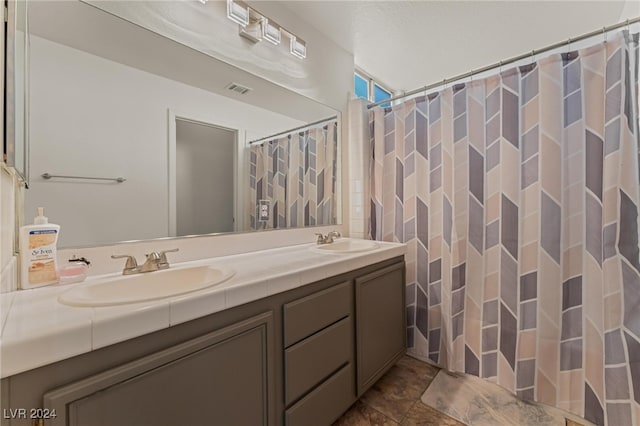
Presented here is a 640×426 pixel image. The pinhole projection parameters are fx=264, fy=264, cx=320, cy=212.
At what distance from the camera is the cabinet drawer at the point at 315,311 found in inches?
40.5

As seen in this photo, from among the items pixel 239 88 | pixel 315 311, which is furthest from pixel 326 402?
pixel 239 88

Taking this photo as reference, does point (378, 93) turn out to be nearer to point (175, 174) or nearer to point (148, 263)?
point (175, 174)

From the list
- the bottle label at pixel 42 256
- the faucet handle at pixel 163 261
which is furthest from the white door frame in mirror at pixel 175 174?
the bottle label at pixel 42 256

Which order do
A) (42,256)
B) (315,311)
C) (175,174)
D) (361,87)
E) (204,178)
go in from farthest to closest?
(361,87)
(204,178)
(175,174)
(315,311)
(42,256)

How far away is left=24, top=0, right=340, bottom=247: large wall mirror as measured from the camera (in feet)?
3.16

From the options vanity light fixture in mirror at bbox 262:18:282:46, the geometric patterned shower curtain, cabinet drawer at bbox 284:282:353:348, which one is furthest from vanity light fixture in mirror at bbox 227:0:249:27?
cabinet drawer at bbox 284:282:353:348

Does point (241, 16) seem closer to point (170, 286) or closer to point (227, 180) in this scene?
point (227, 180)

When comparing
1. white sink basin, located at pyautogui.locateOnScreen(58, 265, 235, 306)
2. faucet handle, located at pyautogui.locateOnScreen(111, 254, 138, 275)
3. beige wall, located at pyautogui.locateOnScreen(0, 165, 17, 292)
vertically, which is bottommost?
white sink basin, located at pyautogui.locateOnScreen(58, 265, 235, 306)

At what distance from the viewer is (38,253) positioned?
0.86m

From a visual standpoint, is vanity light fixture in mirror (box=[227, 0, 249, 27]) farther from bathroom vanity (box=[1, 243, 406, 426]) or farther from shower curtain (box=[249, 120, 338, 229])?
bathroom vanity (box=[1, 243, 406, 426])

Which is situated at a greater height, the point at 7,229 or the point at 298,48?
the point at 298,48

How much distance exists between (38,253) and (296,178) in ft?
4.21

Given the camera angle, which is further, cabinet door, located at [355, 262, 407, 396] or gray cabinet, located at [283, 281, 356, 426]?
cabinet door, located at [355, 262, 407, 396]

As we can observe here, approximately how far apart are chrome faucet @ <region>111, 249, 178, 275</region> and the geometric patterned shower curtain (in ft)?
5.02
